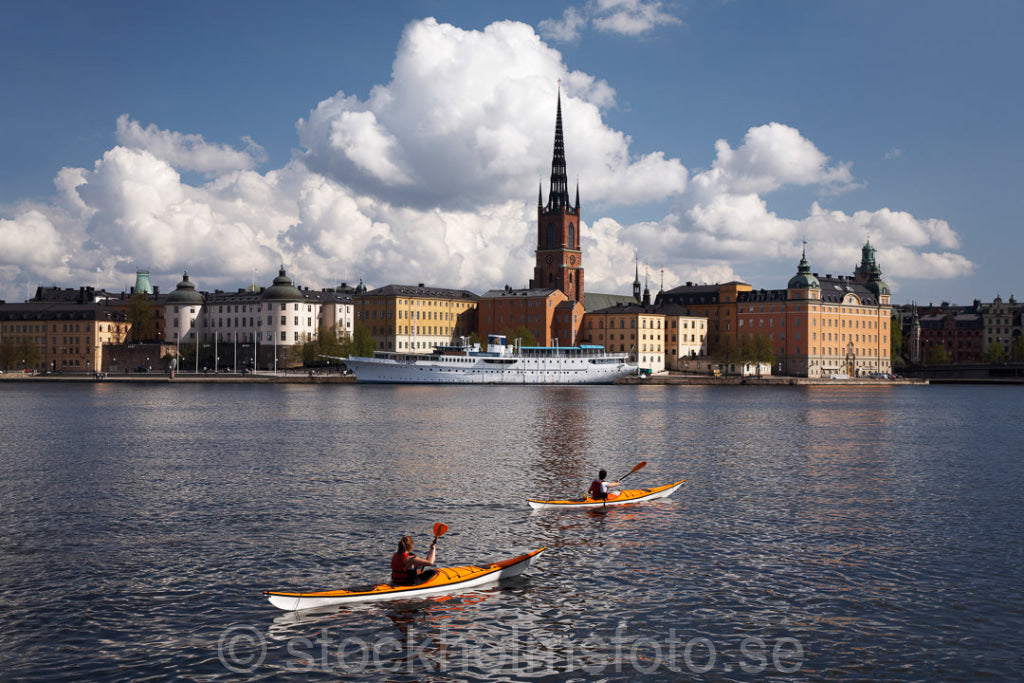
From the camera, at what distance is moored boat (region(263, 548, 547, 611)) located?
20469 mm

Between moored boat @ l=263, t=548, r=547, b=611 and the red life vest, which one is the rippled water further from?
the red life vest

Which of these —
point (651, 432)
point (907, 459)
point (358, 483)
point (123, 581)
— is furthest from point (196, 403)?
point (123, 581)

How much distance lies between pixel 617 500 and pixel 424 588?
1359 cm

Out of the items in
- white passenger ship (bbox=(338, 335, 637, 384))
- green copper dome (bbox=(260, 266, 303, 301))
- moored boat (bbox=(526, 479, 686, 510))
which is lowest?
moored boat (bbox=(526, 479, 686, 510))

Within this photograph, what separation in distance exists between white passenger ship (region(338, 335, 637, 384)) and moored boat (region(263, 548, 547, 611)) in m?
138

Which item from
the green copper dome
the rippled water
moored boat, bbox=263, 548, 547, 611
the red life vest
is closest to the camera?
the rippled water

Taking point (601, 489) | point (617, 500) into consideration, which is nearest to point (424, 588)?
point (601, 489)

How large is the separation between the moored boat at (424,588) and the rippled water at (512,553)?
30cm

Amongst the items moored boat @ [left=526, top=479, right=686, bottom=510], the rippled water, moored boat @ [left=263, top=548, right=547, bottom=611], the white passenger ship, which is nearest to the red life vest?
moored boat @ [left=263, top=548, right=547, bottom=611]

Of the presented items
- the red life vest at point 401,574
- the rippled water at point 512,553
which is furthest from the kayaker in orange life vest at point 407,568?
the rippled water at point 512,553

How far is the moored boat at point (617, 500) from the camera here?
33.1m

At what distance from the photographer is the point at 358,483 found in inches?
1548

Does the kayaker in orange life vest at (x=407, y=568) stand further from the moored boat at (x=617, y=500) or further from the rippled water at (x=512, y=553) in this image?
the moored boat at (x=617, y=500)

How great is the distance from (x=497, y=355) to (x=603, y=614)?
472 ft
